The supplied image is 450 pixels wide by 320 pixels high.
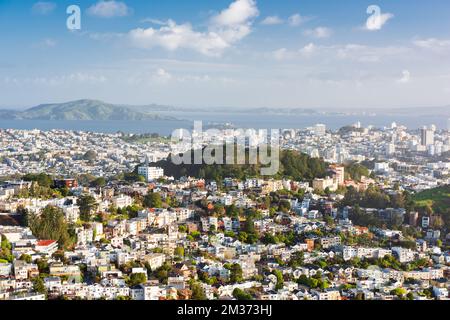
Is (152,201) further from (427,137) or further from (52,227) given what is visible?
(427,137)

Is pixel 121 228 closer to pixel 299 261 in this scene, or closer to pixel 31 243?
pixel 31 243

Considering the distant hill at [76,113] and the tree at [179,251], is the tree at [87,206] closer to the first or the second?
the tree at [179,251]

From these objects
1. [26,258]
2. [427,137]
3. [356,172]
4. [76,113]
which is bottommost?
[26,258]

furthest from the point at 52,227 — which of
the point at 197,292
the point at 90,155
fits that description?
the point at 90,155

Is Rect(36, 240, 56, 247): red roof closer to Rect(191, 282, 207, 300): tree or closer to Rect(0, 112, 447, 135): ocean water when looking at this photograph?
Rect(191, 282, 207, 300): tree

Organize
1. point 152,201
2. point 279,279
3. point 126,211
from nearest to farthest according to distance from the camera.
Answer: point 279,279 < point 126,211 < point 152,201
